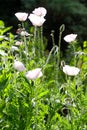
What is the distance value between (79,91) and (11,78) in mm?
300

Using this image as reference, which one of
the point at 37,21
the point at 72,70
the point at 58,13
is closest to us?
the point at 72,70

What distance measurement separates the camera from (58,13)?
802 cm


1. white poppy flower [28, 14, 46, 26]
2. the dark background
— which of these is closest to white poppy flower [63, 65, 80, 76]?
white poppy flower [28, 14, 46, 26]

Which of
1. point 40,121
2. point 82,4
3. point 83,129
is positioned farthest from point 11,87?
point 82,4

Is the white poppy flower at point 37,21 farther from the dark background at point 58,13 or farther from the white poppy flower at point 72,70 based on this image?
the dark background at point 58,13

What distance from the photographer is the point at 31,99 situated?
1.97 meters

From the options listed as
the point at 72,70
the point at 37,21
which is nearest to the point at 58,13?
the point at 37,21

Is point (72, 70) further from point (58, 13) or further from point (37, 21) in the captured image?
point (58, 13)

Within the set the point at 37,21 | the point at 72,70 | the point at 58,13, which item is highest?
the point at 58,13

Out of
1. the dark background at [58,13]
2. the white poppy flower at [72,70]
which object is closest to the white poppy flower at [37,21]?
the white poppy flower at [72,70]

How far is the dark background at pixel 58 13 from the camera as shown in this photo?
7.71 meters

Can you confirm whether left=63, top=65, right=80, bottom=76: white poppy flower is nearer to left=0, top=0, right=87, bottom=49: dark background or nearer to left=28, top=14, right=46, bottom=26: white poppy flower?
left=28, top=14, right=46, bottom=26: white poppy flower

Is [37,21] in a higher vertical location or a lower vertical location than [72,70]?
higher

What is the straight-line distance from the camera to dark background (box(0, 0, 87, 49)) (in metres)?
7.71
